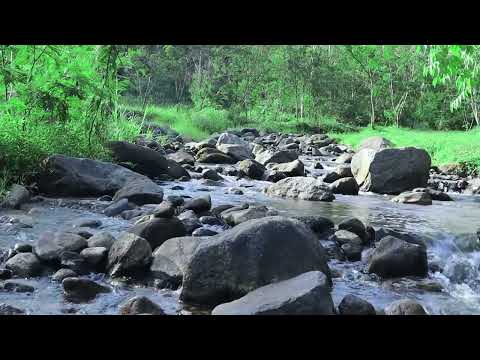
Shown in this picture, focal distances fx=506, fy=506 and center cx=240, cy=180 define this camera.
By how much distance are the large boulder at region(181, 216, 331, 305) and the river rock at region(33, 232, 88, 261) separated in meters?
1.61

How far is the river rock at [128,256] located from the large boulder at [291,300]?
1.49 meters

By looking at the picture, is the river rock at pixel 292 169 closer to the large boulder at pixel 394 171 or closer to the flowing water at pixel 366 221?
the flowing water at pixel 366 221

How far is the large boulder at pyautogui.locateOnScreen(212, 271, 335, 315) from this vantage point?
3553 mm

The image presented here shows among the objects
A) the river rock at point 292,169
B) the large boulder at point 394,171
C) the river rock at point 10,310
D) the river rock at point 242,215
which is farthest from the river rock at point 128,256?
the river rock at point 292,169

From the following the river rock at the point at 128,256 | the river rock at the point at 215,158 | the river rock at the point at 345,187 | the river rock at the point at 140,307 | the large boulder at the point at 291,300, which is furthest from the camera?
the river rock at the point at 215,158

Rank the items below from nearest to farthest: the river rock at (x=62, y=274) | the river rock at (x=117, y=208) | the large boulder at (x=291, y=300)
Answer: the large boulder at (x=291, y=300), the river rock at (x=62, y=274), the river rock at (x=117, y=208)

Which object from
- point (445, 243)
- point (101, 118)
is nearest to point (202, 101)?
point (101, 118)

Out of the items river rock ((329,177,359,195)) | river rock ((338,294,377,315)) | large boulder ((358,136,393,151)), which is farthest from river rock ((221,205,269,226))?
large boulder ((358,136,393,151))

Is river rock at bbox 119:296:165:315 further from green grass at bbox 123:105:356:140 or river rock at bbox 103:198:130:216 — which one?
green grass at bbox 123:105:356:140

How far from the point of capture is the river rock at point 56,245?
5348 millimetres

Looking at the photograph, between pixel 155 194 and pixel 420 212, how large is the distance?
5153 mm

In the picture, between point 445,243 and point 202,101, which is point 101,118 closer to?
point 445,243

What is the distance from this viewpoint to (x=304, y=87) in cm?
3525
